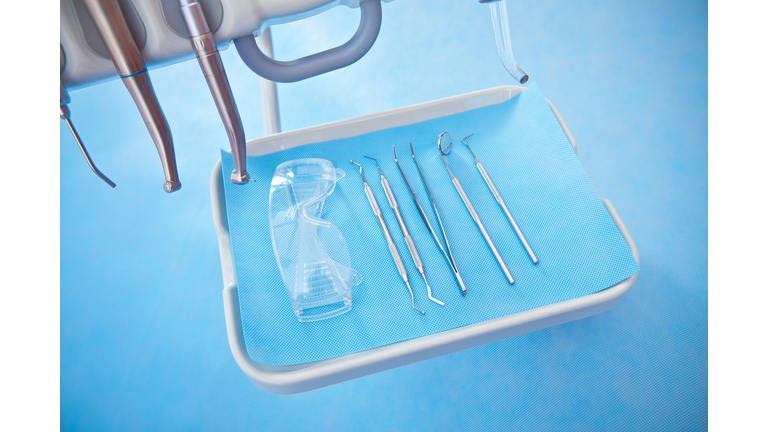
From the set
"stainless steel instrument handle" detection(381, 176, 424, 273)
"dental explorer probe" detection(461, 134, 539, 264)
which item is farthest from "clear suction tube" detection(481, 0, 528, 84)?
"stainless steel instrument handle" detection(381, 176, 424, 273)

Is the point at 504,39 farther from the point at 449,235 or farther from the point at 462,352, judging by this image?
the point at 462,352

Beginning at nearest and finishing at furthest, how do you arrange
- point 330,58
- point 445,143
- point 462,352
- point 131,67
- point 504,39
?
point 131,67 → point 330,58 → point 504,39 → point 445,143 → point 462,352

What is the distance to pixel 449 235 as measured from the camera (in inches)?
28.6

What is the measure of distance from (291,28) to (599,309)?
69.2 inches

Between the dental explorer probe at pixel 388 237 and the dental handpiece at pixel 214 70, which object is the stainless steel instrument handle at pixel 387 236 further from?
the dental handpiece at pixel 214 70

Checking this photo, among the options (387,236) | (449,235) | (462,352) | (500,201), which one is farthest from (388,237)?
(462,352)

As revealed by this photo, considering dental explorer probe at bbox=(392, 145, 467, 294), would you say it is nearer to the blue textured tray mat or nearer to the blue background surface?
the blue textured tray mat

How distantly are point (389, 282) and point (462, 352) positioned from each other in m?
0.49

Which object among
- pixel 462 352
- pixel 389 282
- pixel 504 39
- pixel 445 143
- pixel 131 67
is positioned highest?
pixel 131 67

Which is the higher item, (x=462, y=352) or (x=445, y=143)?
(x=445, y=143)

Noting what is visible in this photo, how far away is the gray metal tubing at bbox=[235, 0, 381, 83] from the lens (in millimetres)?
560

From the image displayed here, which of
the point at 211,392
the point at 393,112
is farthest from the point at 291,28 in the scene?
the point at 211,392

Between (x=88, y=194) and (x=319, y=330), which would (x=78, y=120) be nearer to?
(x=88, y=194)

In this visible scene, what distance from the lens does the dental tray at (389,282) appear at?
23.3 inches
